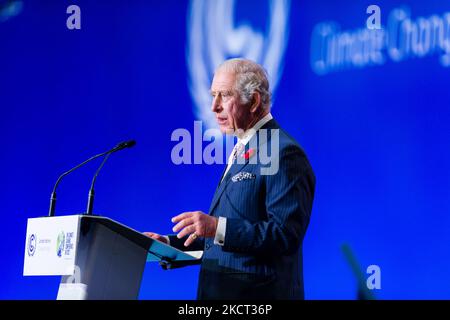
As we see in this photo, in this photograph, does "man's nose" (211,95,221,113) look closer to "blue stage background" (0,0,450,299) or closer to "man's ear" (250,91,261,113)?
"man's ear" (250,91,261,113)

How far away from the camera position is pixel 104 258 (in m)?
2.29

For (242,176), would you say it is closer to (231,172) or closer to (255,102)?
(231,172)

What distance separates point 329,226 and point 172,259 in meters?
1.61

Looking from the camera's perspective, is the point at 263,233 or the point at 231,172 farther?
the point at 231,172

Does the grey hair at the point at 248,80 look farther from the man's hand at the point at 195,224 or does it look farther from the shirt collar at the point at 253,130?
the man's hand at the point at 195,224

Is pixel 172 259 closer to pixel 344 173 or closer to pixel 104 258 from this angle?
pixel 104 258

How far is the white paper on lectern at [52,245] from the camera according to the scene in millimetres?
2195

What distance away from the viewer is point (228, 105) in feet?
8.87

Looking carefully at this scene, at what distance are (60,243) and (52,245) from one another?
0.17ft

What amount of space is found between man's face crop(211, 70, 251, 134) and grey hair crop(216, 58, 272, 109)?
19mm

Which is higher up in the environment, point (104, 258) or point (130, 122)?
point (130, 122)

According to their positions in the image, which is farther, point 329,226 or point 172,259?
point 329,226

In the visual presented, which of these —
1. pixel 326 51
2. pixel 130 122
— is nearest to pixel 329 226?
pixel 326 51

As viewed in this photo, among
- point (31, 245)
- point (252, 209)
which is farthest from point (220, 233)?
point (31, 245)
